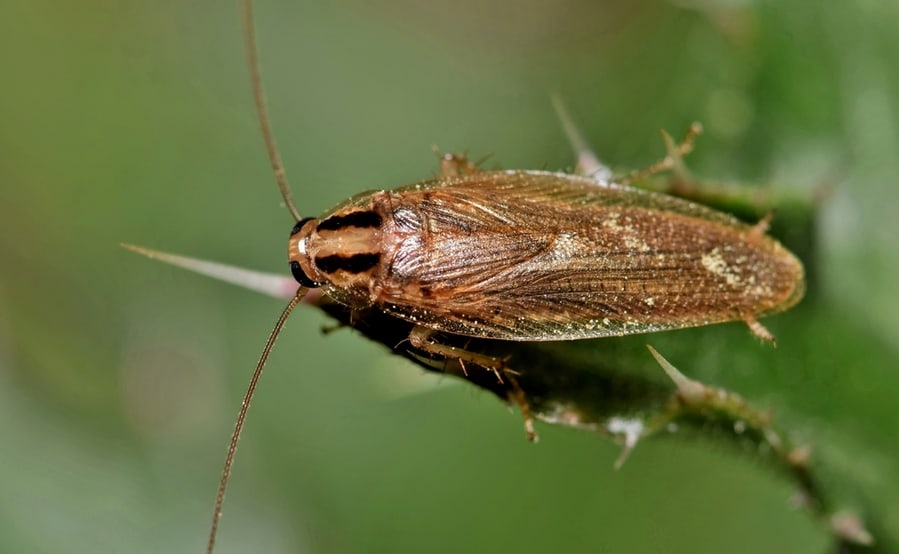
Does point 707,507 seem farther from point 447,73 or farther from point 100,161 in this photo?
point 100,161

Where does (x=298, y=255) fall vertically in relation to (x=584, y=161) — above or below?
below

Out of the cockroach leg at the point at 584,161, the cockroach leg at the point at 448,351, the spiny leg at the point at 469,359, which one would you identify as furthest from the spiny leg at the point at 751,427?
the cockroach leg at the point at 584,161

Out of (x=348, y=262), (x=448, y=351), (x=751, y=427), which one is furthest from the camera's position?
(x=348, y=262)

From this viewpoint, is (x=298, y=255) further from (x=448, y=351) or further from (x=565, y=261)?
(x=565, y=261)

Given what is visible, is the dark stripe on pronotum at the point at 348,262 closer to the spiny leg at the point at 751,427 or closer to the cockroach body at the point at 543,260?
the cockroach body at the point at 543,260

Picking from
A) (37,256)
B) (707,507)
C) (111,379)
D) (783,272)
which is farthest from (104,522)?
(783,272)

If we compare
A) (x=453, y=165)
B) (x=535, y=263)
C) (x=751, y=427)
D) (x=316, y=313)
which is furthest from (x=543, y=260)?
(x=316, y=313)
